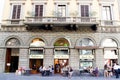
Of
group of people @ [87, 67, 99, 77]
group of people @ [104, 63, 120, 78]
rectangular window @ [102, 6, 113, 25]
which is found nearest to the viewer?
group of people @ [104, 63, 120, 78]

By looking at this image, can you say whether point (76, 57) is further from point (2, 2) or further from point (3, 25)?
point (2, 2)

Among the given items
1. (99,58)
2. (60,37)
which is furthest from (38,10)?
(99,58)

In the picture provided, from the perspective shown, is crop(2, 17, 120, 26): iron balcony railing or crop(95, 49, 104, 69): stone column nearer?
crop(2, 17, 120, 26): iron balcony railing

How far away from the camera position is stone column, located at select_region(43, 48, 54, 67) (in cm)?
1947

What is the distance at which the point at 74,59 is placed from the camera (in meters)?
19.5

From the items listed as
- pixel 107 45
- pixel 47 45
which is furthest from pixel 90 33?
pixel 47 45

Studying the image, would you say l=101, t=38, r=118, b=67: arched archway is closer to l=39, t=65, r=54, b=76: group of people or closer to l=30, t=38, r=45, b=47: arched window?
l=39, t=65, r=54, b=76: group of people

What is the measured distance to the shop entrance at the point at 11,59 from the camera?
20062mm

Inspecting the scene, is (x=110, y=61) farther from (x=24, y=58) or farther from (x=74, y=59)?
(x=24, y=58)

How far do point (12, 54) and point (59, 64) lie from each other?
5.67 meters

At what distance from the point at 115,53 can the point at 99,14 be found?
4913 mm

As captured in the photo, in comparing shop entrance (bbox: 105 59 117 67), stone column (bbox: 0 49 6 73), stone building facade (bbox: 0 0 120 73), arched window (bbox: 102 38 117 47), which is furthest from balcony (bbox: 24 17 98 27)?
shop entrance (bbox: 105 59 117 67)

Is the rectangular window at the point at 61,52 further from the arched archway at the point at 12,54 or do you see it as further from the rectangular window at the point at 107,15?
the rectangular window at the point at 107,15

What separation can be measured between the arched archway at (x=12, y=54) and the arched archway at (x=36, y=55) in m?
1.65
